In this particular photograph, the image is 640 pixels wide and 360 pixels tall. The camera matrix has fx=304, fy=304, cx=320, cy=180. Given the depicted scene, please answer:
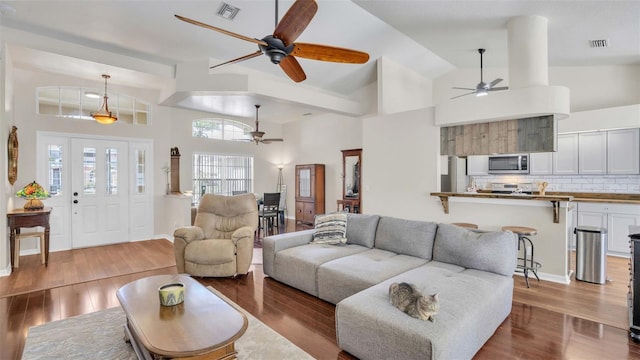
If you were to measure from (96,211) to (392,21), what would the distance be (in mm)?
6350

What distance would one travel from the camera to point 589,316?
9.63 feet

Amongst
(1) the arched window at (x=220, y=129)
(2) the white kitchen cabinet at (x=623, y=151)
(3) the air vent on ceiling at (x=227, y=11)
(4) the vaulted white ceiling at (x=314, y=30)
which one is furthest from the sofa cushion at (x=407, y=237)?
(1) the arched window at (x=220, y=129)

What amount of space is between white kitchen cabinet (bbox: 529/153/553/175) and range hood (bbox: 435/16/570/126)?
230 cm

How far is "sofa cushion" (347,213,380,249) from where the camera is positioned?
3.86 metres

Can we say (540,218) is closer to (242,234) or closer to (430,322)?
(430,322)

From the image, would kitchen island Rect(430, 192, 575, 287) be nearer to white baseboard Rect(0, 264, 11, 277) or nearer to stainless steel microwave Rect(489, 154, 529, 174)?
stainless steel microwave Rect(489, 154, 529, 174)

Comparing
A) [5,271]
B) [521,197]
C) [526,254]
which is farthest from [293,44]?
[5,271]

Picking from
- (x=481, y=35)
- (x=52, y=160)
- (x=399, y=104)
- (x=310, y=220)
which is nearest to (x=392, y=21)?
(x=481, y=35)

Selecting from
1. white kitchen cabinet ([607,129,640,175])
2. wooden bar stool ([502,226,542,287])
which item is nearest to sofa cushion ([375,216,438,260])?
wooden bar stool ([502,226,542,287])

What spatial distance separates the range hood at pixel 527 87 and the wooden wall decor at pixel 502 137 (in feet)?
0.47

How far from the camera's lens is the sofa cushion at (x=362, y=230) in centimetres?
386

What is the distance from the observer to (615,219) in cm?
500

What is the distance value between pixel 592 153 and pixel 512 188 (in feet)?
4.67

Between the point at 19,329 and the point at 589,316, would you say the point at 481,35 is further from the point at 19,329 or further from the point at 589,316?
the point at 19,329
